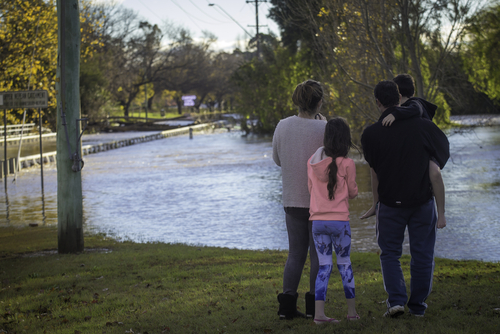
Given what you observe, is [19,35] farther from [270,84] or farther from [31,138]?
[31,138]

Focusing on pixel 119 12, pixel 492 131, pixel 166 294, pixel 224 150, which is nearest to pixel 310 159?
pixel 166 294

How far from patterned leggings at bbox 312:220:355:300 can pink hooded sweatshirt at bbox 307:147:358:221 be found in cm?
6

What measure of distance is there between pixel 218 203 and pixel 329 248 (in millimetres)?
11089

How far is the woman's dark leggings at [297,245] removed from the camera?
429 cm

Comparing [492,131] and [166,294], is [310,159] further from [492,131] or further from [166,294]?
[492,131]

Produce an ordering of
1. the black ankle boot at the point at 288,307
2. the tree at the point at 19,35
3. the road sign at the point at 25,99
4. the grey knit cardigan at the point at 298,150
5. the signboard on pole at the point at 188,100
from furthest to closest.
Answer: the signboard on pole at the point at 188,100, the tree at the point at 19,35, the road sign at the point at 25,99, the black ankle boot at the point at 288,307, the grey knit cardigan at the point at 298,150

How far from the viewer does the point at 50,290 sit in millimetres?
6164

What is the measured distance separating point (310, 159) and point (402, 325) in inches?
56.3

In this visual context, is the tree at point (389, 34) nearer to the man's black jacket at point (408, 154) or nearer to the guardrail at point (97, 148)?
the man's black jacket at point (408, 154)

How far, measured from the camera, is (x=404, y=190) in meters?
4.18

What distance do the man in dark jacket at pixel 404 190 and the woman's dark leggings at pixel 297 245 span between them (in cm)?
57

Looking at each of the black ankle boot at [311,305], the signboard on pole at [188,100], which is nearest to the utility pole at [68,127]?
the black ankle boot at [311,305]

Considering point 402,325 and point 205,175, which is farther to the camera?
point 205,175

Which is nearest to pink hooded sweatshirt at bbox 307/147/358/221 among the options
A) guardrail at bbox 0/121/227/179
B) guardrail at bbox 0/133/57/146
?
guardrail at bbox 0/121/227/179
